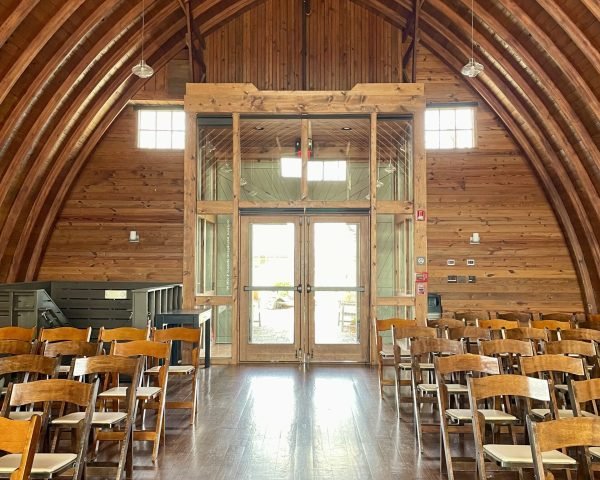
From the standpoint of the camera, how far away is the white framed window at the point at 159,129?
13.1m

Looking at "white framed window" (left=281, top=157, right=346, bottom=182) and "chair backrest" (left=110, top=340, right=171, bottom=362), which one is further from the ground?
"white framed window" (left=281, top=157, right=346, bottom=182)

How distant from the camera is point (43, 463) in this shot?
3.16m

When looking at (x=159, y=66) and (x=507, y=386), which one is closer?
(x=507, y=386)

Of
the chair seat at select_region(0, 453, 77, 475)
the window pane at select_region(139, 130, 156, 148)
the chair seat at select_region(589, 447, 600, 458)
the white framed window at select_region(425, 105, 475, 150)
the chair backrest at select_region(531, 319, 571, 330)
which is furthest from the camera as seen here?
the window pane at select_region(139, 130, 156, 148)

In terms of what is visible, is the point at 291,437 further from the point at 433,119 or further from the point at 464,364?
the point at 433,119

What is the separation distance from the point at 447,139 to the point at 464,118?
23.8 inches

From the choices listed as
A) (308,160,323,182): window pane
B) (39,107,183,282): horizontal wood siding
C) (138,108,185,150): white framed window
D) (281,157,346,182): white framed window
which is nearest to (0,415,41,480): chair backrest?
(281,157,346,182): white framed window

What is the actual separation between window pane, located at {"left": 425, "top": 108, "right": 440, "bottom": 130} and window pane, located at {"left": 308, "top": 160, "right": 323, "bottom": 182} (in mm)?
4391

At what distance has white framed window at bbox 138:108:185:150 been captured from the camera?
13.1 m

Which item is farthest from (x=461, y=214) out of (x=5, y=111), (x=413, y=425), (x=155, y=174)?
(x=5, y=111)

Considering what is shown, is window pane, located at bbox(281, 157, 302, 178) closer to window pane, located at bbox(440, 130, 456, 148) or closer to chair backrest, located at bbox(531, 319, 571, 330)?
chair backrest, located at bbox(531, 319, 571, 330)

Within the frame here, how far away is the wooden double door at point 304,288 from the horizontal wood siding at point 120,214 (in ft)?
13.0

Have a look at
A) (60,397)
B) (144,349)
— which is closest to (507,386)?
(60,397)

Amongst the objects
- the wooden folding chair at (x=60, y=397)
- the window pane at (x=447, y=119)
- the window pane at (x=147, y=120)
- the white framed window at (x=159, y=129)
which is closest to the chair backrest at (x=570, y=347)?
the wooden folding chair at (x=60, y=397)
